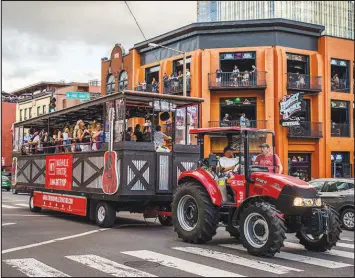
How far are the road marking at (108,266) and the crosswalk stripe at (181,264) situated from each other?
2.32ft

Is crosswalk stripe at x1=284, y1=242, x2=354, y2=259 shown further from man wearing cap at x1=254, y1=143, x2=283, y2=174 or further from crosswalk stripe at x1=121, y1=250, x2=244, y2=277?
crosswalk stripe at x1=121, y1=250, x2=244, y2=277

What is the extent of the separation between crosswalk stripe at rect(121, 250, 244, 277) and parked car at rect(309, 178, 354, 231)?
6160mm

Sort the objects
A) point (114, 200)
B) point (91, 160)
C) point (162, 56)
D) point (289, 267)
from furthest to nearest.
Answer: point (162, 56) < point (91, 160) < point (114, 200) < point (289, 267)

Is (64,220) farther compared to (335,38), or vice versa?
(335,38)

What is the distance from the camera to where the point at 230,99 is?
33.4 meters

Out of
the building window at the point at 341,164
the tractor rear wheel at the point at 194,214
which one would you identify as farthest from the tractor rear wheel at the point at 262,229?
the building window at the point at 341,164

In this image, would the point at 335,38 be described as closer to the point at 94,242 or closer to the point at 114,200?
the point at 114,200

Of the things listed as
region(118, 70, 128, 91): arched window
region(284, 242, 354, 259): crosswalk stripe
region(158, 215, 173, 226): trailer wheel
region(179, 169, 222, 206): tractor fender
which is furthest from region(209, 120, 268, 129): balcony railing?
region(284, 242, 354, 259): crosswalk stripe

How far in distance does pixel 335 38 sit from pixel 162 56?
12.7 metres

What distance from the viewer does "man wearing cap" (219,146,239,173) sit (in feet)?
34.0

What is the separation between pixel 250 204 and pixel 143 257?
2290mm

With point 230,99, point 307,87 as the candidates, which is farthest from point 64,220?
point 307,87

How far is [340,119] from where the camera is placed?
3591 cm

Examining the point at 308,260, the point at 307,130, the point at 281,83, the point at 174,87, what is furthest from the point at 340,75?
the point at 308,260
